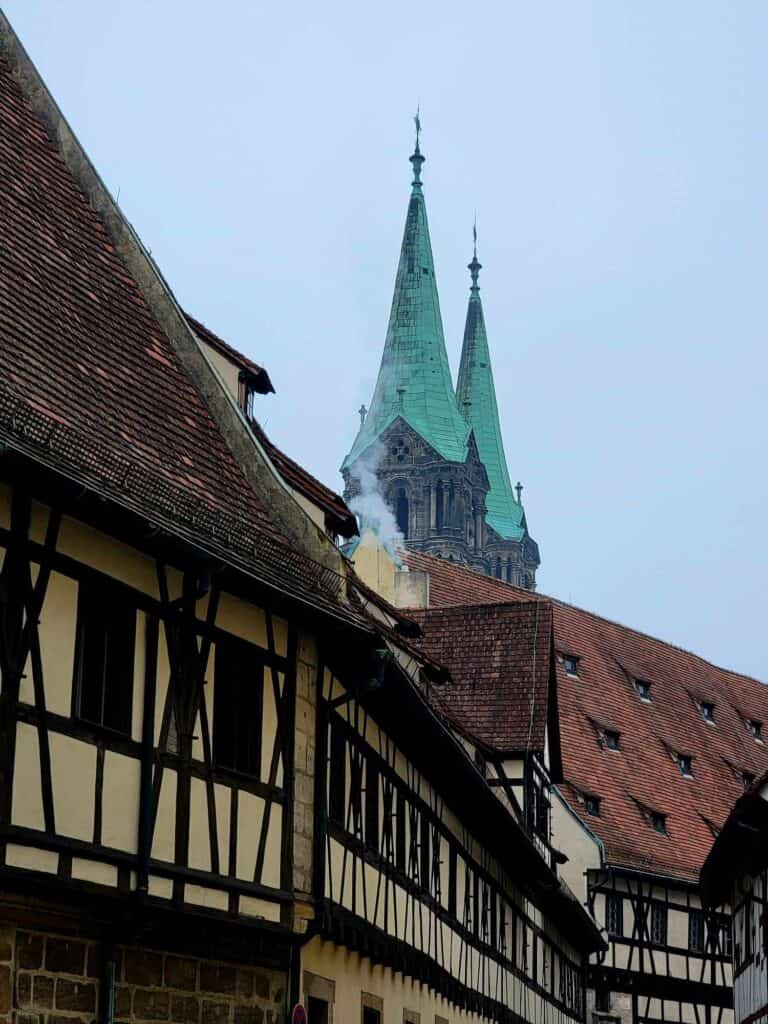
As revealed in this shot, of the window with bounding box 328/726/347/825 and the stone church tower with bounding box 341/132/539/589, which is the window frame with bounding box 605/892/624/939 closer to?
the window with bounding box 328/726/347/825

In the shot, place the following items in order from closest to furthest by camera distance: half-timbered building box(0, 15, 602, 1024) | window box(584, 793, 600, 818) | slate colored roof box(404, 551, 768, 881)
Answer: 1. half-timbered building box(0, 15, 602, 1024)
2. window box(584, 793, 600, 818)
3. slate colored roof box(404, 551, 768, 881)

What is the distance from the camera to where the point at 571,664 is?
48.7m


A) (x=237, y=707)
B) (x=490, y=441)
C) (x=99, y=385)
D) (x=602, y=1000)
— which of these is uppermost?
(x=490, y=441)

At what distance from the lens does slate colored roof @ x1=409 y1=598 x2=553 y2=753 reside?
1215 inches

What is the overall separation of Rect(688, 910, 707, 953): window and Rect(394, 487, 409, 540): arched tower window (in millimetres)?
78896

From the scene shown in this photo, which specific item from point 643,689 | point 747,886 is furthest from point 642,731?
point 747,886

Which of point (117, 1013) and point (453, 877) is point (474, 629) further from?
point (117, 1013)

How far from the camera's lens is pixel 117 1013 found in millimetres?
12547

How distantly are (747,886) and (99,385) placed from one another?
16014mm

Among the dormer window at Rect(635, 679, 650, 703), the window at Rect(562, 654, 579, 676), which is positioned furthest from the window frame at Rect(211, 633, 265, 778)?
the dormer window at Rect(635, 679, 650, 703)

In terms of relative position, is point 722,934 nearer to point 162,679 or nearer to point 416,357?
point 162,679

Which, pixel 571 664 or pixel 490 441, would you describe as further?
pixel 490 441

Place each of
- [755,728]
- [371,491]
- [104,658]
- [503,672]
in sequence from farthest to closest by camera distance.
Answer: [371,491] < [755,728] < [503,672] < [104,658]

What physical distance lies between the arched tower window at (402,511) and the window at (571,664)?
238 ft
